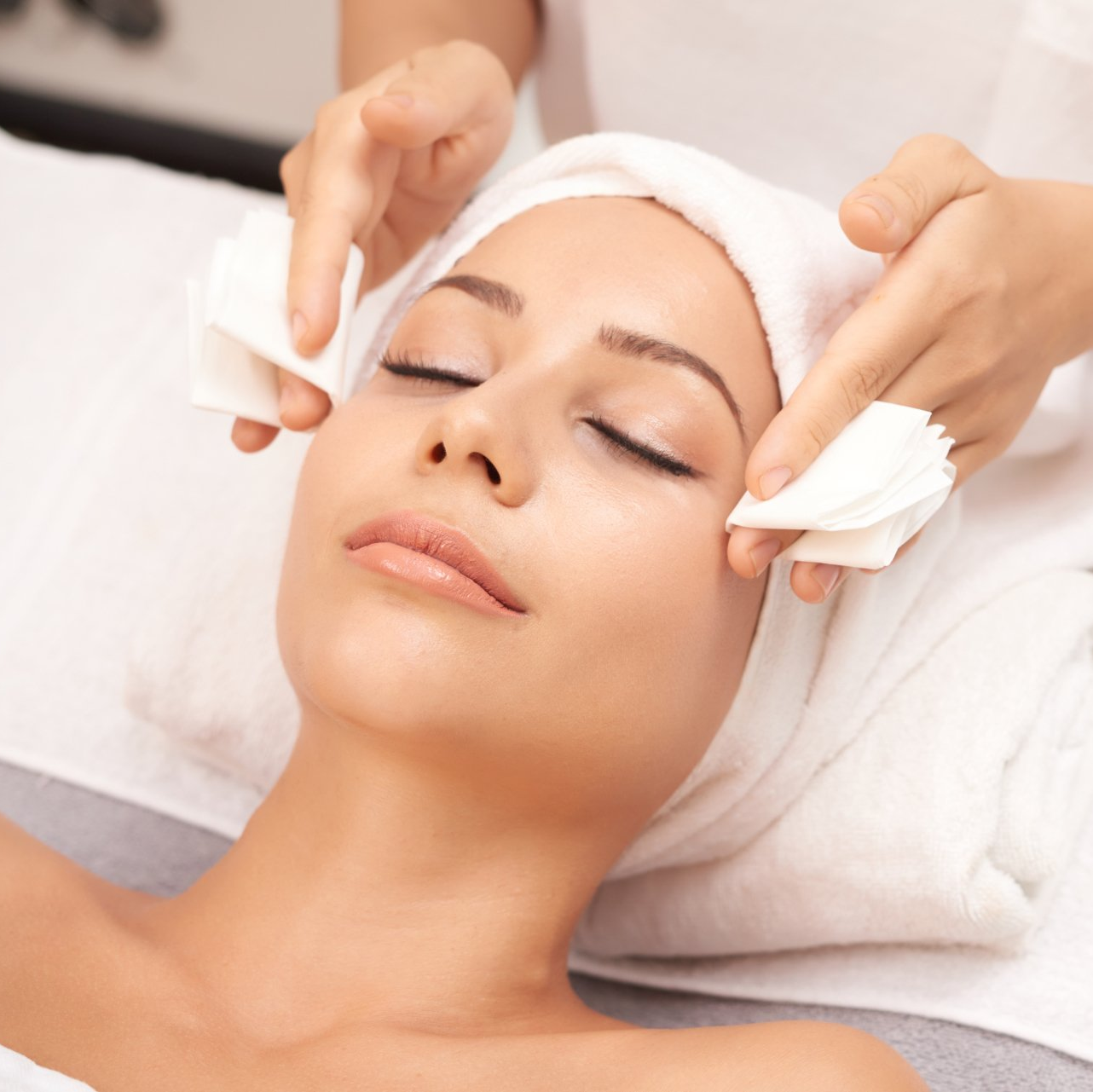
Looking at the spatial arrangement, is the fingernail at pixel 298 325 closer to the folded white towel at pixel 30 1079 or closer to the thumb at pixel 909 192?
the thumb at pixel 909 192

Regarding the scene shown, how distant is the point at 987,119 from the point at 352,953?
123 cm

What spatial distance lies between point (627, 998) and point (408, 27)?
4.15 feet

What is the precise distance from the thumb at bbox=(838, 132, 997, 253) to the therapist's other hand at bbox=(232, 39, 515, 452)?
450 mm

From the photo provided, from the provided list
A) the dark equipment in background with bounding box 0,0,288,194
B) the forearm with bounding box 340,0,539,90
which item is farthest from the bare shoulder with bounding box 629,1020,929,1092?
the dark equipment in background with bounding box 0,0,288,194

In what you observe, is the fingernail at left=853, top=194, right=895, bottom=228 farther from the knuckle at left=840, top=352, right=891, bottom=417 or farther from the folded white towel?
the folded white towel

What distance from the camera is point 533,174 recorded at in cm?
133

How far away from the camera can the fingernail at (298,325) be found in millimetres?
1113

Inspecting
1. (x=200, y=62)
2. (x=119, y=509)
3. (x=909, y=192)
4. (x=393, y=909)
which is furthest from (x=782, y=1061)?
(x=200, y=62)

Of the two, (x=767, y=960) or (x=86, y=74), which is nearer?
(x=767, y=960)

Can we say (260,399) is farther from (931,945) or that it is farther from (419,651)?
(931,945)

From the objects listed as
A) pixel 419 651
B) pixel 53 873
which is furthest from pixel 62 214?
pixel 419 651

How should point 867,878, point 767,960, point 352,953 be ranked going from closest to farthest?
point 352,953
point 867,878
point 767,960

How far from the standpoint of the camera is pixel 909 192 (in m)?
1.01

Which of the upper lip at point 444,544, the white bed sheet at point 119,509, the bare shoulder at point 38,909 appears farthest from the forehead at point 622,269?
the bare shoulder at point 38,909
